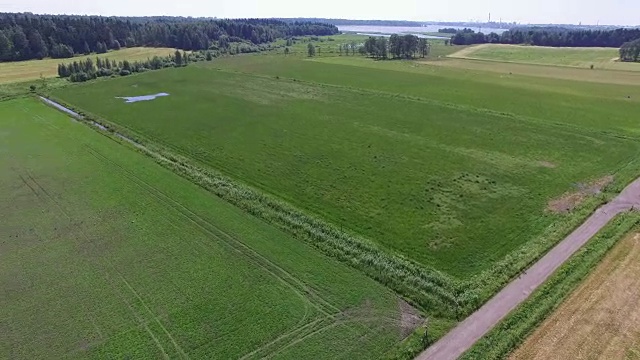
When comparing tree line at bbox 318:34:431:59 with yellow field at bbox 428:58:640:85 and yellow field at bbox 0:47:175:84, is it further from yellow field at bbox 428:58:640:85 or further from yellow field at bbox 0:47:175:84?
yellow field at bbox 0:47:175:84

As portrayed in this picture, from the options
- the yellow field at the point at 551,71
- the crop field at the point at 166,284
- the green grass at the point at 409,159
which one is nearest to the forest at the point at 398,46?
A: the yellow field at the point at 551,71

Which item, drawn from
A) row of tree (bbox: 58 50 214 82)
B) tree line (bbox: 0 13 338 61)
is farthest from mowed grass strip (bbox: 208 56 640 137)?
tree line (bbox: 0 13 338 61)

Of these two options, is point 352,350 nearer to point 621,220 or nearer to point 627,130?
point 621,220

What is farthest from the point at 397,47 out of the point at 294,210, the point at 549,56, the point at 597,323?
the point at 597,323

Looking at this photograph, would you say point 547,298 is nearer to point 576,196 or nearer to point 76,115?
point 576,196

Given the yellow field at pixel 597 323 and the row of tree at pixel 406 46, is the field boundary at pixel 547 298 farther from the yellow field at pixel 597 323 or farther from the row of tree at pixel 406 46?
the row of tree at pixel 406 46
